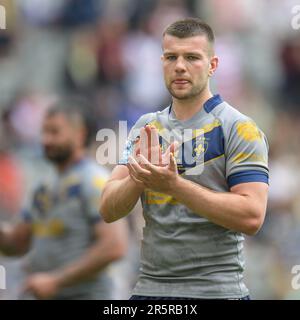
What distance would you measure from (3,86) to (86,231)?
8.66 feet

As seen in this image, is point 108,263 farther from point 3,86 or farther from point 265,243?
point 3,86

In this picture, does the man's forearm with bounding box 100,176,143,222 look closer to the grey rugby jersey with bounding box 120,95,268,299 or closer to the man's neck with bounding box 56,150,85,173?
the grey rugby jersey with bounding box 120,95,268,299

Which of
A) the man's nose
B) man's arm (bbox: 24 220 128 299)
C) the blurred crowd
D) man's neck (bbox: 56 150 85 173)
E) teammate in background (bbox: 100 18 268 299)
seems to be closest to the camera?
teammate in background (bbox: 100 18 268 299)

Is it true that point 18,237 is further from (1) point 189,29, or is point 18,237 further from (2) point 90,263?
(1) point 189,29

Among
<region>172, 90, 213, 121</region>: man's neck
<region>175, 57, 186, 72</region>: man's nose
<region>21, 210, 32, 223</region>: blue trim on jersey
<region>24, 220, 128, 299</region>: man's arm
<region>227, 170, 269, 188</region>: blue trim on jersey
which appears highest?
<region>175, 57, 186, 72</region>: man's nose

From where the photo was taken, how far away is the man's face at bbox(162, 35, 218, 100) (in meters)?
2.75

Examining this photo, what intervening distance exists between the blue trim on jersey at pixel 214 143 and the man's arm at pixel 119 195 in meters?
0.27

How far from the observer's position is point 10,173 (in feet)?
18.8

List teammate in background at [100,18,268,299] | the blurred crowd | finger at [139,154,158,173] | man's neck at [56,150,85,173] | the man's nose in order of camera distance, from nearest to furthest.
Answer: finger at [139,154,158,173] < teammate in background at [100,18,268,299] < the man's nose < man's neck at [56,150,85,173] < the blurred crowd

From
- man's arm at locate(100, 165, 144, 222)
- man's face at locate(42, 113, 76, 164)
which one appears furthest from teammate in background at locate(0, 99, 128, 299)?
man's arm at locate(100, 165, 144, 222)

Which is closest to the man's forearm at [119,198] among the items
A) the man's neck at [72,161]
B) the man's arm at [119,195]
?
the man's arm at [119,195]

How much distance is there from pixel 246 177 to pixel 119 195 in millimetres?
443

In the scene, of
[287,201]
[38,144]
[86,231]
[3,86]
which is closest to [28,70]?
[3,86]

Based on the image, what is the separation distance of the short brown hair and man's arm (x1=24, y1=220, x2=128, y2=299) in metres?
1.22
